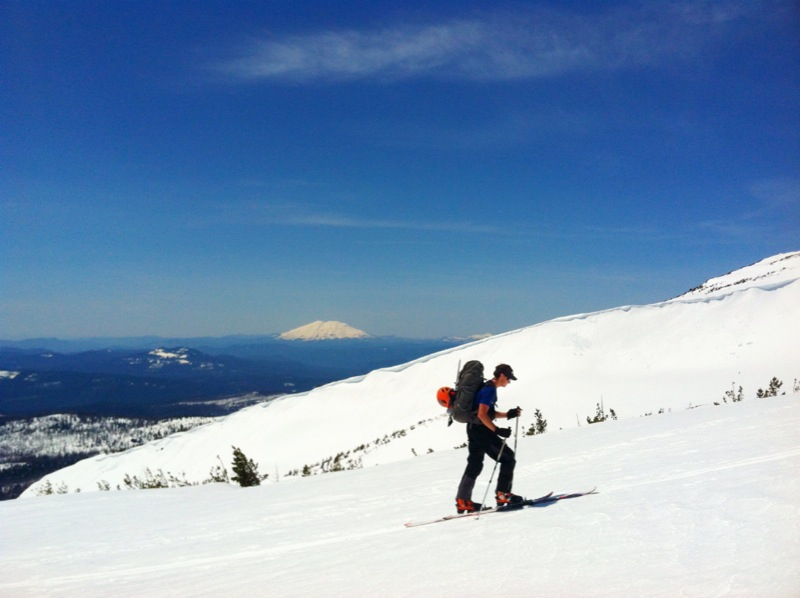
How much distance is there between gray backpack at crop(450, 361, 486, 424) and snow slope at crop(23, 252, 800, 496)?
34.2 feet

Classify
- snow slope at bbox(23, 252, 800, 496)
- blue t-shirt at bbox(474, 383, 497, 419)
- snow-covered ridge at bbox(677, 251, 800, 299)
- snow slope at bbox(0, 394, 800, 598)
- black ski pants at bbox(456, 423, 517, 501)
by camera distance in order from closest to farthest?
snow slope at bbox(0, 394, 800, 598), blue t-shirt at bbox(474, 383, 497, 419), black ski pants at bbox(456, 423, 517, 501), snow slope at bbox(23, 252, 800, 496), snow-covered ridge at bbox(677, 251, 800, 299)

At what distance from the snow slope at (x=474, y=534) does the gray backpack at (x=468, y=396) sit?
1.19 m

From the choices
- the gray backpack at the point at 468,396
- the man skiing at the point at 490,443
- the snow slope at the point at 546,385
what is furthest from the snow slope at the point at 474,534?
the snow slope at the point at 546,385

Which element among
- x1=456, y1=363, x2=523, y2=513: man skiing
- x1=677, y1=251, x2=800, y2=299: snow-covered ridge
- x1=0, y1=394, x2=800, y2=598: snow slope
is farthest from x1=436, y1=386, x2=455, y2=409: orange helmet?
x1=677, y1=251, x2=800, y2=299: snow-covered ridge

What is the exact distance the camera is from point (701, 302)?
2348cm

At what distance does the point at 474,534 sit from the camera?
534 cm

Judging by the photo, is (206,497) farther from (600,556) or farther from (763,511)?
(763,511)

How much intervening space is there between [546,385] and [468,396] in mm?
15909

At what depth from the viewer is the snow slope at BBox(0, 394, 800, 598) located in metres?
3.79

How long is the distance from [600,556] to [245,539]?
4473mm

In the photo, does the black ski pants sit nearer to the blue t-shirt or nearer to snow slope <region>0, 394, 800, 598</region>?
the blue t-shirt

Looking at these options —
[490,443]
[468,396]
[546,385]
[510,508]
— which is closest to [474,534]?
[510,508]

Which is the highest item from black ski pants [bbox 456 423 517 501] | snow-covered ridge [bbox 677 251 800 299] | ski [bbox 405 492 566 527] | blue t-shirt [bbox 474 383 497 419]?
snow-covered ridge [bbox 677 251 800 299]

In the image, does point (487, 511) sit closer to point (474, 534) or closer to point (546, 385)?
point (474, 534)
